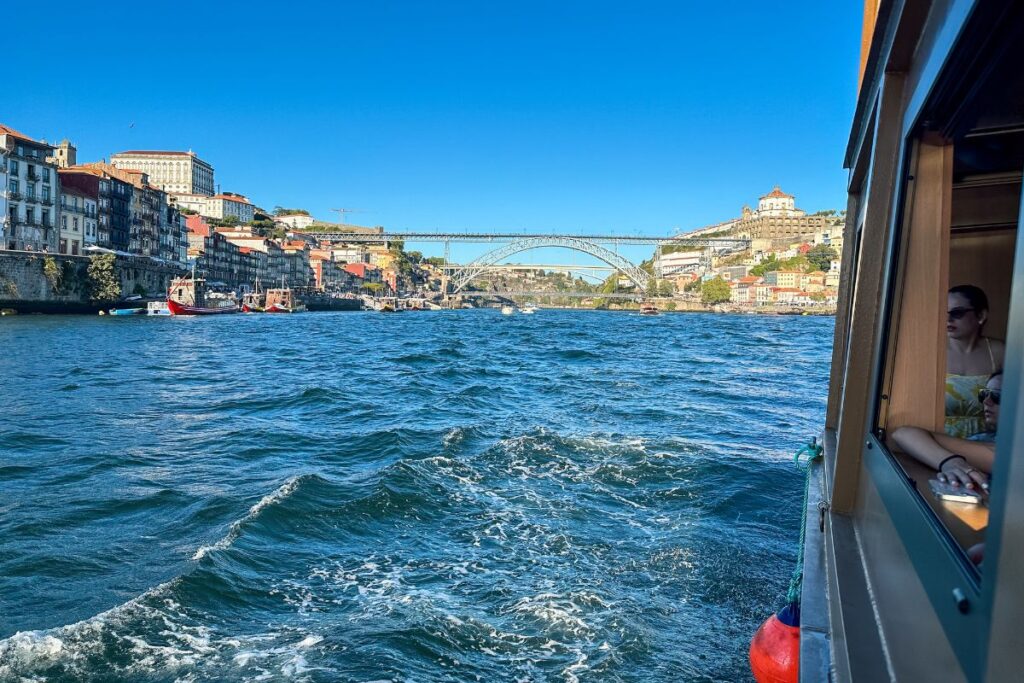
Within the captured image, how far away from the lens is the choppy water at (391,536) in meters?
3.55

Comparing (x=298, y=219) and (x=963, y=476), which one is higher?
(x=298, y=219)

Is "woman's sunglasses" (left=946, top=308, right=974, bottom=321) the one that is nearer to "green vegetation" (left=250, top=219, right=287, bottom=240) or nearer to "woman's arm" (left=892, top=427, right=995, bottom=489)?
"woman's arm" (left=892, top=427, right=995, bottom=489)

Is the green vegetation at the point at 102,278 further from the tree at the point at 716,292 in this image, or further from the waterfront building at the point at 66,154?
the tree at the point at 716,292

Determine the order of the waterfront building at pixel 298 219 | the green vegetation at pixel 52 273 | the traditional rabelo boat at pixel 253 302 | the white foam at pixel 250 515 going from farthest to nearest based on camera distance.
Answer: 1. the waterfront building at pixel 298 219
2. the traditional rabelo boat at pixel 253 302
3. the green vegetation at pixel 52 273
4. the white foam at pixel 250 515

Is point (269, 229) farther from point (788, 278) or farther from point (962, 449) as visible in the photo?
point (962, 449)

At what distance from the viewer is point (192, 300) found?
179 feet

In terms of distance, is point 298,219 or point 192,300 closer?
point 192,300

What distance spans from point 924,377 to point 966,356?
0.92 ft

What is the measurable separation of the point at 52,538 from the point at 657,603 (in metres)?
4.08

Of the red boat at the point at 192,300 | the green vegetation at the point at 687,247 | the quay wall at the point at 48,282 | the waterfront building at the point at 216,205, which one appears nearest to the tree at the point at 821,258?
the green vegetation at the point at 687,247

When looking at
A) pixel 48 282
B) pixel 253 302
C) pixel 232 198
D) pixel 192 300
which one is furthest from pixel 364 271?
pixel 48 282

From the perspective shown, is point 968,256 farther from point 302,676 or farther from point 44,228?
point 44,228

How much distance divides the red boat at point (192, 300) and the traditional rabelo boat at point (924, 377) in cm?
5191

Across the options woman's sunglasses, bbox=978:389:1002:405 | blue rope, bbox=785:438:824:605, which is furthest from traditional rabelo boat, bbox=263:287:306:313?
woman's sunglasses, bbox=978:389:1002:405
